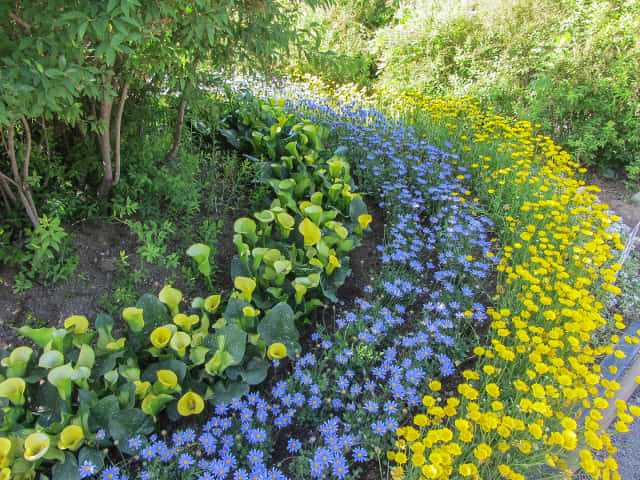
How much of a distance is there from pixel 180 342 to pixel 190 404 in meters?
0.26

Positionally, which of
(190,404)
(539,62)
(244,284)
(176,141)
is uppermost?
(539,62)

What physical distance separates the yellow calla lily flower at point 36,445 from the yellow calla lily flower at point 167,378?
1.34 feet

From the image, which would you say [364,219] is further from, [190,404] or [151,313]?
[190,404]

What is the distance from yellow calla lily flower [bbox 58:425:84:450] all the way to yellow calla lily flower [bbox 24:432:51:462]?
0.07 m

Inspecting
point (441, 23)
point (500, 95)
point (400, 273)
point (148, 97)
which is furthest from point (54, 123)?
point (441, 23)

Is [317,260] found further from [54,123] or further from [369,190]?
[54,123]

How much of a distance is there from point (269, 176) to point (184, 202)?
2.48 ft

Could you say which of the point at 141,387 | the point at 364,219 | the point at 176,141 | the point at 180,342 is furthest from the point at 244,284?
the point at 176,141

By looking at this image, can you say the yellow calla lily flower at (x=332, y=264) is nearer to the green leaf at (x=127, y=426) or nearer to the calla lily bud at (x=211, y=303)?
the calla lily bud at (x=211, y=303)

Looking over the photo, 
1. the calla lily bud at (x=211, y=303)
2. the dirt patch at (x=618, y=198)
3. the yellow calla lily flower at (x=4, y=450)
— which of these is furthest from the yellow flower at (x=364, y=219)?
the dirt patch at (x=618, y=198)

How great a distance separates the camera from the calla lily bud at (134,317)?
72.9 inches

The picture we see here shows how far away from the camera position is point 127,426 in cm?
167

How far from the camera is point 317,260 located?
2295 mm

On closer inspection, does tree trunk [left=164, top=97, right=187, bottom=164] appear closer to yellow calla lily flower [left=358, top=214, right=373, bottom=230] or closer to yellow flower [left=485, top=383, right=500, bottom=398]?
yellow calla lily flower [left=358, top=214, right=373, bottom=230]
